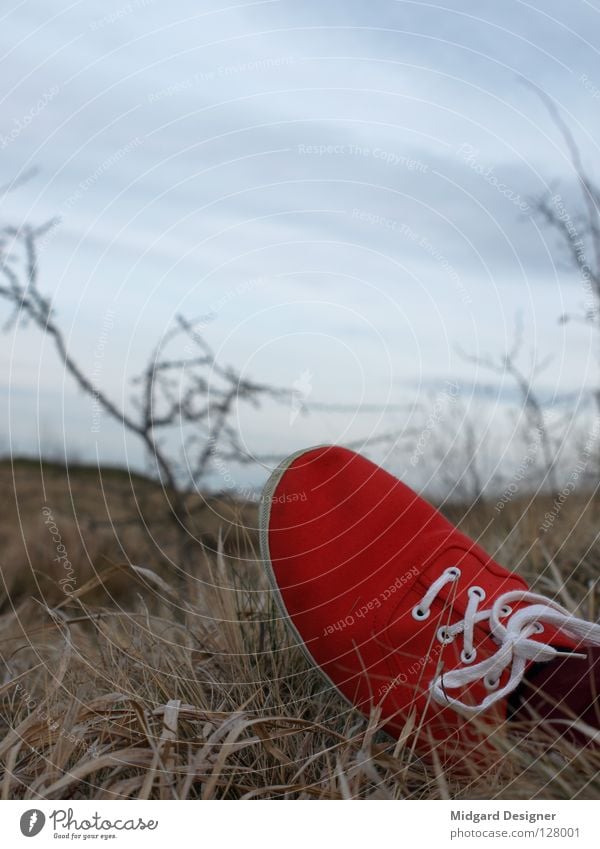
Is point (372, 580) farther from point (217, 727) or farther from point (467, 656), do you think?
point (217, 727)

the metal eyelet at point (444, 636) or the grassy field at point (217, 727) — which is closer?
the grassy field at point (217, 727)

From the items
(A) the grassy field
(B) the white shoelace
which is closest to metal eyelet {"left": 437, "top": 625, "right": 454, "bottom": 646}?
(B) the white shoelace

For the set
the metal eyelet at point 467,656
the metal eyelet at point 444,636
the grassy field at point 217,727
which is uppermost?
the metal eyelet at point 444,636

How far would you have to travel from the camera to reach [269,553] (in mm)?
1199

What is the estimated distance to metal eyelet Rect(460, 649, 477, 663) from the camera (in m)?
1.13

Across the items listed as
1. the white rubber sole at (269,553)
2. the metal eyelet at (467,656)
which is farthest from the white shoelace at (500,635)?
the white rubber sole at (269,553)

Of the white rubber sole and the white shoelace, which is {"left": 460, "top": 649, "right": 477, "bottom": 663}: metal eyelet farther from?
the white rubber sole

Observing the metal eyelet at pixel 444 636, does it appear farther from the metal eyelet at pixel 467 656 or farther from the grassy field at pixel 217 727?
the grassy field at pixel 217 727

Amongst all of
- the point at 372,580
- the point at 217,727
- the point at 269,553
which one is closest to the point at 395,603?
the point at 372,580

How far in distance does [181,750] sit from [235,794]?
77mm

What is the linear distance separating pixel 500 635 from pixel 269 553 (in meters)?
0.32

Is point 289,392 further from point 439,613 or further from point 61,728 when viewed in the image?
point 61,728

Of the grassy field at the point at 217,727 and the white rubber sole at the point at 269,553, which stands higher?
the white rubber sole at the point at 269,553

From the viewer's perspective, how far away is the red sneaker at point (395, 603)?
1.10m
